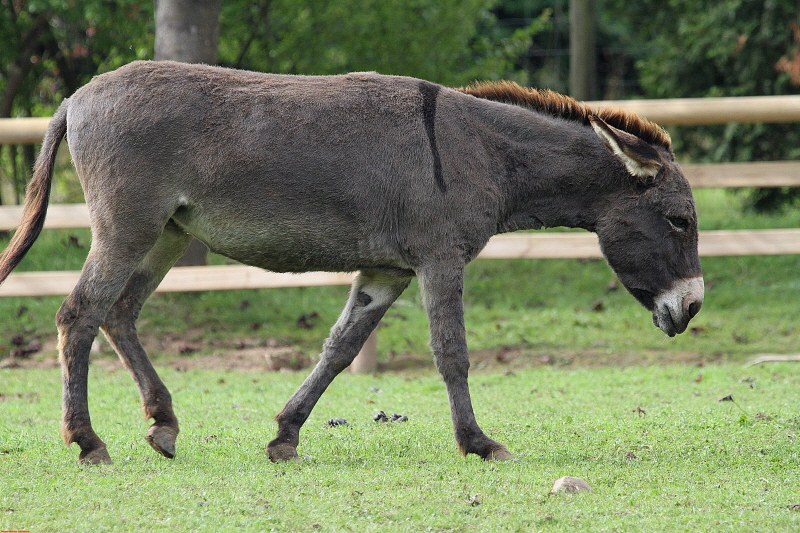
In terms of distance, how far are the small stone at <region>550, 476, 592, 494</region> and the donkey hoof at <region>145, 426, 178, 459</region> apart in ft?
6.55

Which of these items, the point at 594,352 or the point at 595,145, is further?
the point at 594,352

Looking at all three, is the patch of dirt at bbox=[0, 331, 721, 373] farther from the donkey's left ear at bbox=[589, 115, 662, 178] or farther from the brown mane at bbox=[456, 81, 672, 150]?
the donkey's left ear at bbox=[589, 115, 662, 178]

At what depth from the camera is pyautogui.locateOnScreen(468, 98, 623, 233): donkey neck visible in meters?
5.04

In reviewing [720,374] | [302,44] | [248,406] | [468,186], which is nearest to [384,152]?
[468,186]

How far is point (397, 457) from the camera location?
463 cm

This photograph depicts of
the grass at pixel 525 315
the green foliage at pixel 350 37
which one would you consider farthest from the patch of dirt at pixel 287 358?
the green foliage at pixel 350 37

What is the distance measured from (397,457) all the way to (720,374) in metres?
3.84

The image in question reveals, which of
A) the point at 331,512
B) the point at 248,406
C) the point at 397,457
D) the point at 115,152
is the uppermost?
the point at 115,152

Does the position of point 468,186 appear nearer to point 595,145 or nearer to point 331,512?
point 595,145

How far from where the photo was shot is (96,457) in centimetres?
439

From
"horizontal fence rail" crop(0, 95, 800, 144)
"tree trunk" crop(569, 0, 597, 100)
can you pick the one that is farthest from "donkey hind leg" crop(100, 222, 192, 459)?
"tree trunk" crop(569, 0, 597, 100)

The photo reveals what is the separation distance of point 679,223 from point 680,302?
1.50 feet

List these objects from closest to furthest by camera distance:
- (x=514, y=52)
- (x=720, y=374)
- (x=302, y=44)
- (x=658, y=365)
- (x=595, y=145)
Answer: (x=595, y=145), (x=720, y=374), (x=658, y=365), (x=302, y=44), (x=514, y=52)

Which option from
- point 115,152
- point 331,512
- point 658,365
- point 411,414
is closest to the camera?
point 331,512
